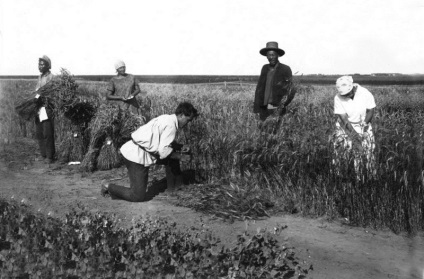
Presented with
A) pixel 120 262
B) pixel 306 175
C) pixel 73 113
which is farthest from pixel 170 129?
pixel 73 113

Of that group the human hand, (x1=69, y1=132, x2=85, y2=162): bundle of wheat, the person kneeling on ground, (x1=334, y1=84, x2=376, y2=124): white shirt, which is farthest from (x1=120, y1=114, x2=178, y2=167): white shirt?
(x1=69, y1=132, x2=85, y2=162): bundle of wheat

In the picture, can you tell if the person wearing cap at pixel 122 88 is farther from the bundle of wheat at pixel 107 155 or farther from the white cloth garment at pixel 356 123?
the white cloth garment at pixel 356 123

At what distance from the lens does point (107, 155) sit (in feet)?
30.2

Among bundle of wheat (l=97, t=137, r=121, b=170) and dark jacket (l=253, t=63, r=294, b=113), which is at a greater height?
dark jacket (l=253, t=63, r=294, b=113)

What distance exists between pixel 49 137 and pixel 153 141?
147 inches

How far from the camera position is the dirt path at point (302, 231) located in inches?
191

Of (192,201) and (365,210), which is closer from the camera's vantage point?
(365,210)

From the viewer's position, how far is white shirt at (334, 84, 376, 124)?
6.78m

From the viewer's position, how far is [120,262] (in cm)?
451

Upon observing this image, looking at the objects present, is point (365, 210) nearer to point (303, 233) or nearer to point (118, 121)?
point (303, 233)

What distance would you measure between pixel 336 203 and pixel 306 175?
1.44ft

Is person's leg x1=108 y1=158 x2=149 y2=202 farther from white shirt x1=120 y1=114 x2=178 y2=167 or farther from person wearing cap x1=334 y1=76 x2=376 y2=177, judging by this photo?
person wearing cap x1=334 y1=76 x2=376 y2=177

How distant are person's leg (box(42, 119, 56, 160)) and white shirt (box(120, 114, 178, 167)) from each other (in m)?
3.38

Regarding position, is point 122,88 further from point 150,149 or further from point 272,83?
point 150,149
